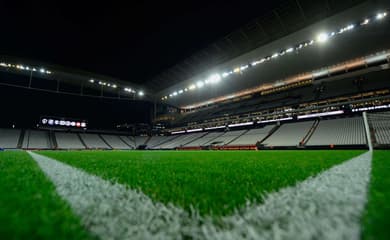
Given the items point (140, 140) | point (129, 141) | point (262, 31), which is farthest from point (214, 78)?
point (129, 141)

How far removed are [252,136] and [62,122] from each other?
24.1 m

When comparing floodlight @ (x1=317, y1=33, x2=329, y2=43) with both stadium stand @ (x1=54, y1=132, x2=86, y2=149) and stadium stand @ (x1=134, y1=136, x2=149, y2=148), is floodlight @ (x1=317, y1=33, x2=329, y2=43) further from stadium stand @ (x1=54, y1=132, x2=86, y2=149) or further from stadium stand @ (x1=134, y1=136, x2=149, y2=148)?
stadium stand @ (x1=54, y1=132, x2=86, y2=149)

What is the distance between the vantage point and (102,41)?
12.8 meters

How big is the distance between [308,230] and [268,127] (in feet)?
69.3

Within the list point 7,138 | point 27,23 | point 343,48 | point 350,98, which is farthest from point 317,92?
point 7,138

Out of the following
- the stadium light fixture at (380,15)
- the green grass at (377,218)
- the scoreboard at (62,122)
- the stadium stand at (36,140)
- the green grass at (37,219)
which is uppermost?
the stadium light fixture at (380,15)

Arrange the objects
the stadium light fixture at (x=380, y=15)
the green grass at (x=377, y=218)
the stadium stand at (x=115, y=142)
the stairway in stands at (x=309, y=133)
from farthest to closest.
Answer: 1. the stadium stand at (x=115, y=142)
2. the stairway in stands at (x=309, y=133)
3. the stadium light fixture at (x=380, y=15)
4. the green grass at (x=377, y=218)

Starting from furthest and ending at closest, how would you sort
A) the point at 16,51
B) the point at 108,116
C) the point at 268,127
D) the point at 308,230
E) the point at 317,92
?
1. the point at 108,116
2. the point at 268,127
3. the point at 317,92
4. the point at 16,51
5. the point at 308,230

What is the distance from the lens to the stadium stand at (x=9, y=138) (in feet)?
61.7

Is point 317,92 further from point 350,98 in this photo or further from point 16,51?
point 16,51

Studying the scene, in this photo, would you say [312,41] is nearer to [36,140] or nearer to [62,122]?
[62,122]

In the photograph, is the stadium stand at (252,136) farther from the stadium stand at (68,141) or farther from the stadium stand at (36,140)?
the stadium stand at (36,140)

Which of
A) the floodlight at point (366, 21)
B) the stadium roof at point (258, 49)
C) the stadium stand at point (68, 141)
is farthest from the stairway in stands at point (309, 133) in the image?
the stadium stand at point (68, 141)

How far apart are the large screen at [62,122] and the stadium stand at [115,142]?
11.6ft
